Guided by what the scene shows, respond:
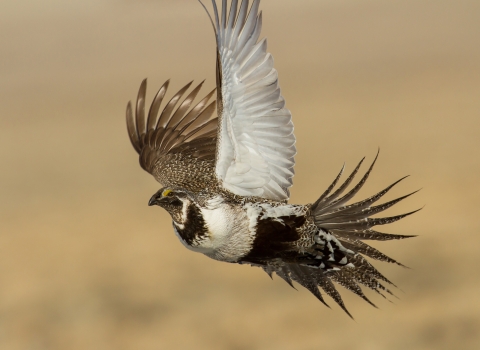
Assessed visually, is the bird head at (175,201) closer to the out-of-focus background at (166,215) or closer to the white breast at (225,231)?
the white breast at (225,231)

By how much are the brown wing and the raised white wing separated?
1.26 m

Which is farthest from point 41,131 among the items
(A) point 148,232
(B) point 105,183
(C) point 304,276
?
(C) point 304,276

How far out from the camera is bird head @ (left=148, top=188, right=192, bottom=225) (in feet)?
21.8

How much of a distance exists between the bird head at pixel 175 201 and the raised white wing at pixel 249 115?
32 centimetres

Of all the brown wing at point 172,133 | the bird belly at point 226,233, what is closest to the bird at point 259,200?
the bird belly at point 226,233

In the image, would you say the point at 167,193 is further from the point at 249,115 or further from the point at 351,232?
the point at 351,232

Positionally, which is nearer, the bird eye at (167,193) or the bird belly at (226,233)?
the bird belly at (226,233)

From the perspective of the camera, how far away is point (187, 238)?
21.6 ft

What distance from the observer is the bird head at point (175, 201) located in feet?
21.8

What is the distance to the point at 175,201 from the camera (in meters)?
6.70

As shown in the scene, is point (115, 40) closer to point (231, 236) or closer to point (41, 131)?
point (41, 131)

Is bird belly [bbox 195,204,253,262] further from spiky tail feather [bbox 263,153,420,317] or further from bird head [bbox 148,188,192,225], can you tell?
spiky tail feather [bbox 263,153,420,317]

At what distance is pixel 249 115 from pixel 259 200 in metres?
0.62

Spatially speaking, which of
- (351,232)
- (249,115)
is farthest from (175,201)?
(351,232)
